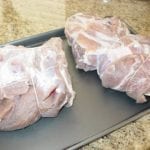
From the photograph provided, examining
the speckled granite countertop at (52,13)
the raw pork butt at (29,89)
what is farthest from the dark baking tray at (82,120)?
the speckled granite countertop at (52,13)

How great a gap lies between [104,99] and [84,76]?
0.32ft

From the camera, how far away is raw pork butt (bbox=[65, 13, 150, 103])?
2.49 feet

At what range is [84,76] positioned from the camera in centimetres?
83

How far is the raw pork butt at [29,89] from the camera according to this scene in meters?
0.67

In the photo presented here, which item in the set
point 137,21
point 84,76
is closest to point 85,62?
point 84,76

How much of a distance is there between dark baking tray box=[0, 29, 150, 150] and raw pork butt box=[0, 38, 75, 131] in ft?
0.09

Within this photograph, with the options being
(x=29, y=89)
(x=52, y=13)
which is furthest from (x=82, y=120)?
(x=52, y=13)

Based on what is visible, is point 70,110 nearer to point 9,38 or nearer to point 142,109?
point 142,109

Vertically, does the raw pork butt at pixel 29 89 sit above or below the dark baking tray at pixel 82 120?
above

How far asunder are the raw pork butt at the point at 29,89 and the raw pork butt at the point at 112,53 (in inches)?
4.3

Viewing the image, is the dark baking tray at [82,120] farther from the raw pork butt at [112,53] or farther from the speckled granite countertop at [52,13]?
the speckled granite countertop at [52,13]

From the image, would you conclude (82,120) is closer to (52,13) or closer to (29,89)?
(29,89)

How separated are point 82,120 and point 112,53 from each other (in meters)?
0.20

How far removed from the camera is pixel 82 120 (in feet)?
2.41
